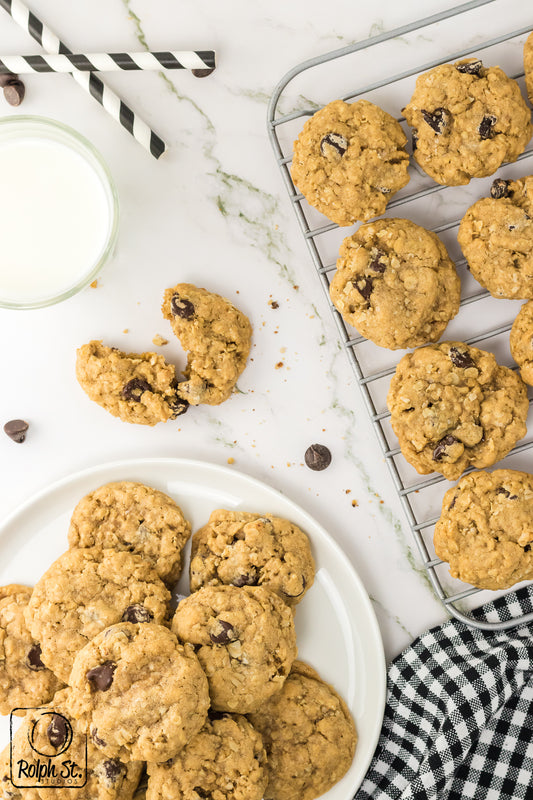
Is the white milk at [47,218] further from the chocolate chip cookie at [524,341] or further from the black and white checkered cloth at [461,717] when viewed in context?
the black and white checkered cloth at [461,717]

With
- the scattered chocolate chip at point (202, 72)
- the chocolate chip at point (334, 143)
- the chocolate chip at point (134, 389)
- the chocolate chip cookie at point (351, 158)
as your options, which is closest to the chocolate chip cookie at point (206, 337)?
the chocolate chip at point (134, 389)

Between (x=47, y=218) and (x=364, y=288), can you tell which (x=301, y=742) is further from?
(x=47, y=218)

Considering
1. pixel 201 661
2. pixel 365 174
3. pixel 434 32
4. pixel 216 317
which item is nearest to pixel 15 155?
pixel 216 317

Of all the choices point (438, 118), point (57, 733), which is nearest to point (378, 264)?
point (438, 118)

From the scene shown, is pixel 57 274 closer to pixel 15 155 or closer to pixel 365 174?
pixel 15 155

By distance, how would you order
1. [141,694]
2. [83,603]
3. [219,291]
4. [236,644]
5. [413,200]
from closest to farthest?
[141,694]
[236,644]
[83,603]
[413,200]
[219,291]

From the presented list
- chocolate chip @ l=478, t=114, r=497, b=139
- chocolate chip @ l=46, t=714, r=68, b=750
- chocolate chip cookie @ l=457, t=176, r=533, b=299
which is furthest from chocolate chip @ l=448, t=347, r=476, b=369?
chocolate chip @ l=46, t=714, r=68, b=750

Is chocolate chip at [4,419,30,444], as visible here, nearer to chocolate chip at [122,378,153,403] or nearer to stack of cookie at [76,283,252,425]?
stack of cookie at [76,283,252,425]
